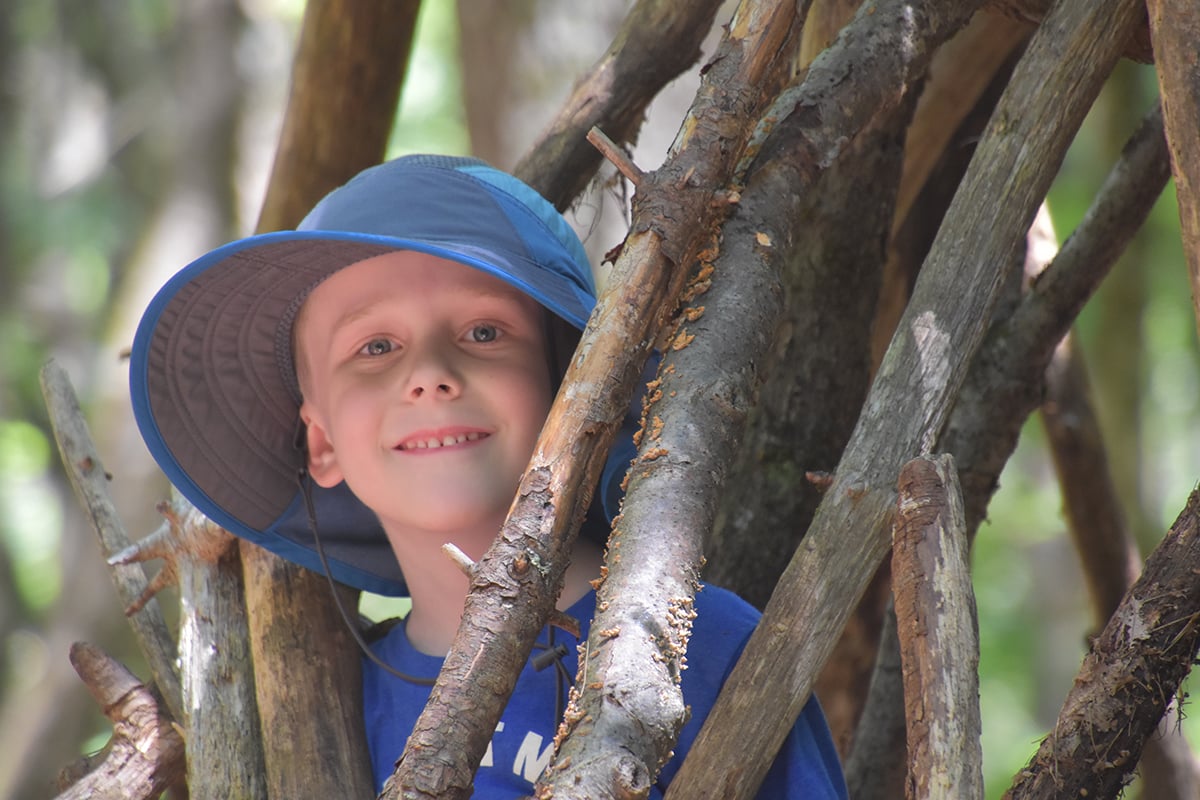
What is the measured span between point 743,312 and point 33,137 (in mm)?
7857

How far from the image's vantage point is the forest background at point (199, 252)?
3.74m

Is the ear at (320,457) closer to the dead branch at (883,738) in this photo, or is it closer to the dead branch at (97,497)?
the dead branch at (97,497)

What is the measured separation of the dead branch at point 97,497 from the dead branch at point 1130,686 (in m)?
1.09

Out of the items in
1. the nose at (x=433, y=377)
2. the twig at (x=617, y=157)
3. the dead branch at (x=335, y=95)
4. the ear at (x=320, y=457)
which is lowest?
the nose at (x=433, y=377)

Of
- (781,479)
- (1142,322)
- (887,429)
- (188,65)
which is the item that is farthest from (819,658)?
(188,65)

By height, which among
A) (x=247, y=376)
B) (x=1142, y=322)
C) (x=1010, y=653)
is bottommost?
(x=247, y=376)

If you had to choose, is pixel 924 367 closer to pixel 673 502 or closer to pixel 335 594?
pixel 673 502

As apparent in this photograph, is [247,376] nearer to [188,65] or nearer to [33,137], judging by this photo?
[188,65]

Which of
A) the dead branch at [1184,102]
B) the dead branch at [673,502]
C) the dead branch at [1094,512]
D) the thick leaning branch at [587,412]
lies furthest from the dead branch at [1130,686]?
the dead branch at [1094,512]

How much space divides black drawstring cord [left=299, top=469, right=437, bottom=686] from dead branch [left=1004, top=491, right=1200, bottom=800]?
2.31 ft

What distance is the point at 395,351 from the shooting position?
1.42 meters

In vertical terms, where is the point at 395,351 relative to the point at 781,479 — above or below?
below

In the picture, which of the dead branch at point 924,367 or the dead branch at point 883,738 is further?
the dead branch at point 883,738

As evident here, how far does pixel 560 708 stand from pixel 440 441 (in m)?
0.31
